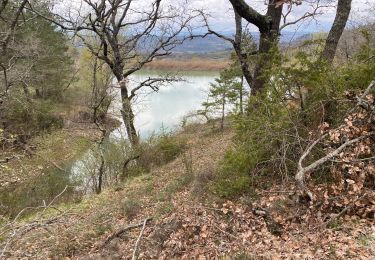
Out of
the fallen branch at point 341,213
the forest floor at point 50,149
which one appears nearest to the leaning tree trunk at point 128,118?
the forest floor at point 50,149

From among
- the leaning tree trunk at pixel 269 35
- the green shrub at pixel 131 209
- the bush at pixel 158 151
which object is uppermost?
the leaning tree trunk at pixel 269 35

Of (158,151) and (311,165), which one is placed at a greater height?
(311,165)

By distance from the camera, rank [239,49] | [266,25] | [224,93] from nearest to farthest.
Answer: [266,25] < [239,49] < [224,93]

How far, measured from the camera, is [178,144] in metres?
15.2

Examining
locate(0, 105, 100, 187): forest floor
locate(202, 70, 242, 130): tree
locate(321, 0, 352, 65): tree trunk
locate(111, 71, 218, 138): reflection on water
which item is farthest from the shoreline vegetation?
locate(321, 0, 352, 65): tree trunk

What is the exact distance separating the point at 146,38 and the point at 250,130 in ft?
36.0

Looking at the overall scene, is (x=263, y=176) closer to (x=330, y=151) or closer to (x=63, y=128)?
(x=330, y=151)

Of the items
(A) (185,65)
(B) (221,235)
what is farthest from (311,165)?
(A) (185,65)

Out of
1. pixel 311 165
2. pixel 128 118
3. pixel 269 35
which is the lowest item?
pixel 128 118

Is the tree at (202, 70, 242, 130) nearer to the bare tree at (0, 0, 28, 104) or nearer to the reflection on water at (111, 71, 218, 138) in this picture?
the reflection on water at (111, 71, 218, 138)

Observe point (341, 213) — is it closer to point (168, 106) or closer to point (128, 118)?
point (128, 118)

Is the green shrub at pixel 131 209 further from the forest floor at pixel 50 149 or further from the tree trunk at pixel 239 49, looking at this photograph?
the forest floor at pixel 50 149

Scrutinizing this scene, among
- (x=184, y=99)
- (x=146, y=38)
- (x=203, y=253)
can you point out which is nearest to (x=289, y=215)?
(x=203, y=253)

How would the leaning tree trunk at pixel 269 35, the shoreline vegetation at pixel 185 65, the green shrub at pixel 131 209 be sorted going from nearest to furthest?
the leaning tree trunk at pixel 269 35 < the green shrub at pixel 131 209 < the shoreline vegetation at pixel 185 65
